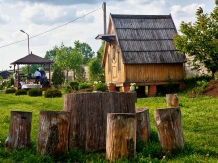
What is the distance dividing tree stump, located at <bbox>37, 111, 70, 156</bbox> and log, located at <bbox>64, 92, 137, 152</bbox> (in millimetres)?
548

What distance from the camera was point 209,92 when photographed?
20.9 metres

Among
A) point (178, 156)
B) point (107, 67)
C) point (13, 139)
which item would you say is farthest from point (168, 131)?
point (107, 67)

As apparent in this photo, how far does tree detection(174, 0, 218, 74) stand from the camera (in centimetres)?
2280

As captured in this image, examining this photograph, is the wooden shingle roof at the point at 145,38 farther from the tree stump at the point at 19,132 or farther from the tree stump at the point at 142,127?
the tree stump at the point at 19,132

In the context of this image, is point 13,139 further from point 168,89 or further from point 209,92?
point 168,89

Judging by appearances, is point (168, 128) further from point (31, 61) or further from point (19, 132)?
point (31, 61)

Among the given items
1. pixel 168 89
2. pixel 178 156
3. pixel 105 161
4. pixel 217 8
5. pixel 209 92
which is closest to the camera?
pixel 105 161

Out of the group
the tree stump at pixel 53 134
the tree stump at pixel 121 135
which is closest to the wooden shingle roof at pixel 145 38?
the tree stump at pixel 53 134

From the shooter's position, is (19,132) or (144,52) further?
(144,52)

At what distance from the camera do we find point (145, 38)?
2527cm

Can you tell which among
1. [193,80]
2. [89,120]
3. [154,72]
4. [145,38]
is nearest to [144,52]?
[145,38]

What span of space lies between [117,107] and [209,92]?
47.2ft

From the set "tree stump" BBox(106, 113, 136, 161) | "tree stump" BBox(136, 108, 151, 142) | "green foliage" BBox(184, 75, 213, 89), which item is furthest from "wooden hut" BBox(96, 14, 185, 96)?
"tree stump" BBox(106, 113, 136, 161)

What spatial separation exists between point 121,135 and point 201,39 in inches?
694
